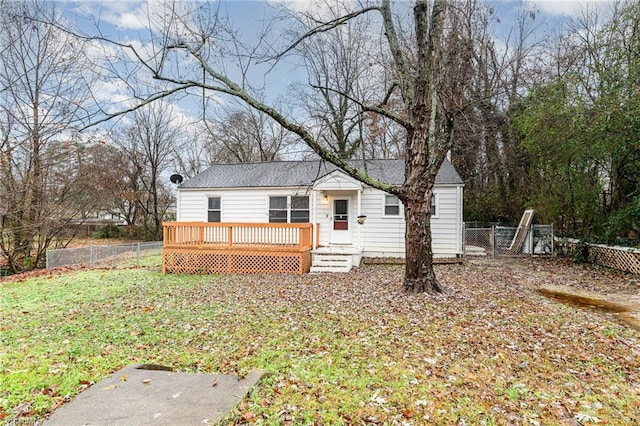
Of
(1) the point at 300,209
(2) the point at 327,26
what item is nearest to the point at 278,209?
(1) the point at 300,209

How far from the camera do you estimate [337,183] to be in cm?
1177

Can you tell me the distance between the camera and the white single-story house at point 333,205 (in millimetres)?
11961

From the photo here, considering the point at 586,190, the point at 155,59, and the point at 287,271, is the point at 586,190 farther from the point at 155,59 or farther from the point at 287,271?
the point at 155,59

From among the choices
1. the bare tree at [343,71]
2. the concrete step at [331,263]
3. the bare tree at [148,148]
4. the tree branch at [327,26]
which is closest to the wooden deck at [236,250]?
the concrete step at [331,263]

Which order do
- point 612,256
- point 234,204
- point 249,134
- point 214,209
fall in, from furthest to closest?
point 249,134, point 214,209, point 234,204, point 612,256

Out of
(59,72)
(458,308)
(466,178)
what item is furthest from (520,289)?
(59,72)

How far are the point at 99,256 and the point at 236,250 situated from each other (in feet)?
22.0

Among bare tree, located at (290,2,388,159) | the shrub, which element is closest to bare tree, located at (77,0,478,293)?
bare tree, located at (290,2,388,159)

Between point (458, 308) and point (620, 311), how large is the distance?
315 cm

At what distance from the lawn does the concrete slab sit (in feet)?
0.58

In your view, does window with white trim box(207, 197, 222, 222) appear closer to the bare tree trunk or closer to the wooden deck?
the wooden deck

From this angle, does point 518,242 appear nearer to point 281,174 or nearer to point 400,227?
point 400,227

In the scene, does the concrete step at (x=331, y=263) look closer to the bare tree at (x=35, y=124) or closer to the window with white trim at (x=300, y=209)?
the window with white trim at (x=300, y=209)

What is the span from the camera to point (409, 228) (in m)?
6.89
